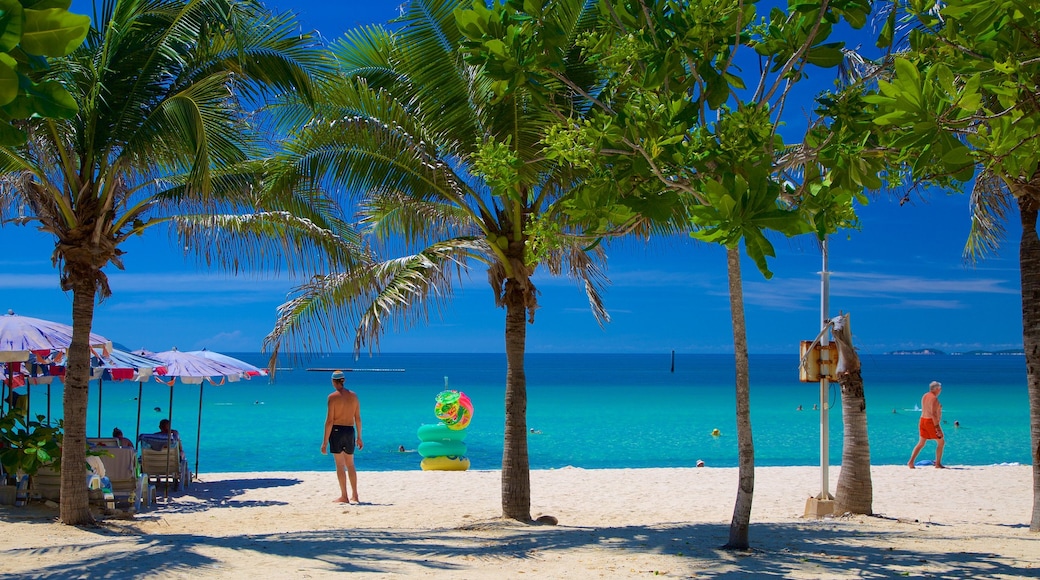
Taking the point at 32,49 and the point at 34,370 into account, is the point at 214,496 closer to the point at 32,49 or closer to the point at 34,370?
the point at 34,370

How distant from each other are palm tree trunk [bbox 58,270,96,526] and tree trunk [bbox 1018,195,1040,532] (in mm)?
8487

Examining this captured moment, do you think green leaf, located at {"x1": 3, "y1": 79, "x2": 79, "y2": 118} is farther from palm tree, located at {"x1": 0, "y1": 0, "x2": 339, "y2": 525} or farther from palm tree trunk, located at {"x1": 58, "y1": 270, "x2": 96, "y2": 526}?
palm tree trunk, located at {"x1": 58, "y1": 270, "x2": 96, "y2": 526}

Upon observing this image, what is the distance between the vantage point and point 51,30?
2.11m

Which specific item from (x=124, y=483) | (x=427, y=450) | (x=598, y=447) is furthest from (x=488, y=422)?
(x=124, y=483)

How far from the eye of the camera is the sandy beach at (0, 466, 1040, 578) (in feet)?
18.6

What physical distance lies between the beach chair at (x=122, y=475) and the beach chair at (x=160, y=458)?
1519 mm

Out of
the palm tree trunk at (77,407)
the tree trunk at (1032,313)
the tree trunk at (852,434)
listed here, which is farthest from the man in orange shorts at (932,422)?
the palm tree trunk at (77,407)

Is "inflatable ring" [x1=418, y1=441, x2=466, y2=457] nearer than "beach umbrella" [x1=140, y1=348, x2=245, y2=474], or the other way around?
"beach umbrella" [x1=140, y1=348, x2=245, y2=474]

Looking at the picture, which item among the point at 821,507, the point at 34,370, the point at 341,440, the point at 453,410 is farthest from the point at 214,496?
the point at 821,507

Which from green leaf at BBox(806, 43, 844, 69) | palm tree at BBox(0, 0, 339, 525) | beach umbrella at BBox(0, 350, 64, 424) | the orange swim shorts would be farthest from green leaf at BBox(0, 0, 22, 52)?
the orange swim shorts

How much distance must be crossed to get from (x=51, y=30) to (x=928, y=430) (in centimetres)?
1530

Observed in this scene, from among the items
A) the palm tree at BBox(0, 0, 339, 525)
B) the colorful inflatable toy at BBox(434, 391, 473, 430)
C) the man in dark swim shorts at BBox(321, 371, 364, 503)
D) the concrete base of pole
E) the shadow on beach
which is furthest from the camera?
the colorful inflatable toy at BBox(434, 391, 473, 430)

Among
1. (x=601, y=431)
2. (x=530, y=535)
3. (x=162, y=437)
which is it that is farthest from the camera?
(x=601, y=431)

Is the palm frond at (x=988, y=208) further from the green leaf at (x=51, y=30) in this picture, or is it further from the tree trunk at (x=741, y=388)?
the green leaf at (x=51, y=30)
